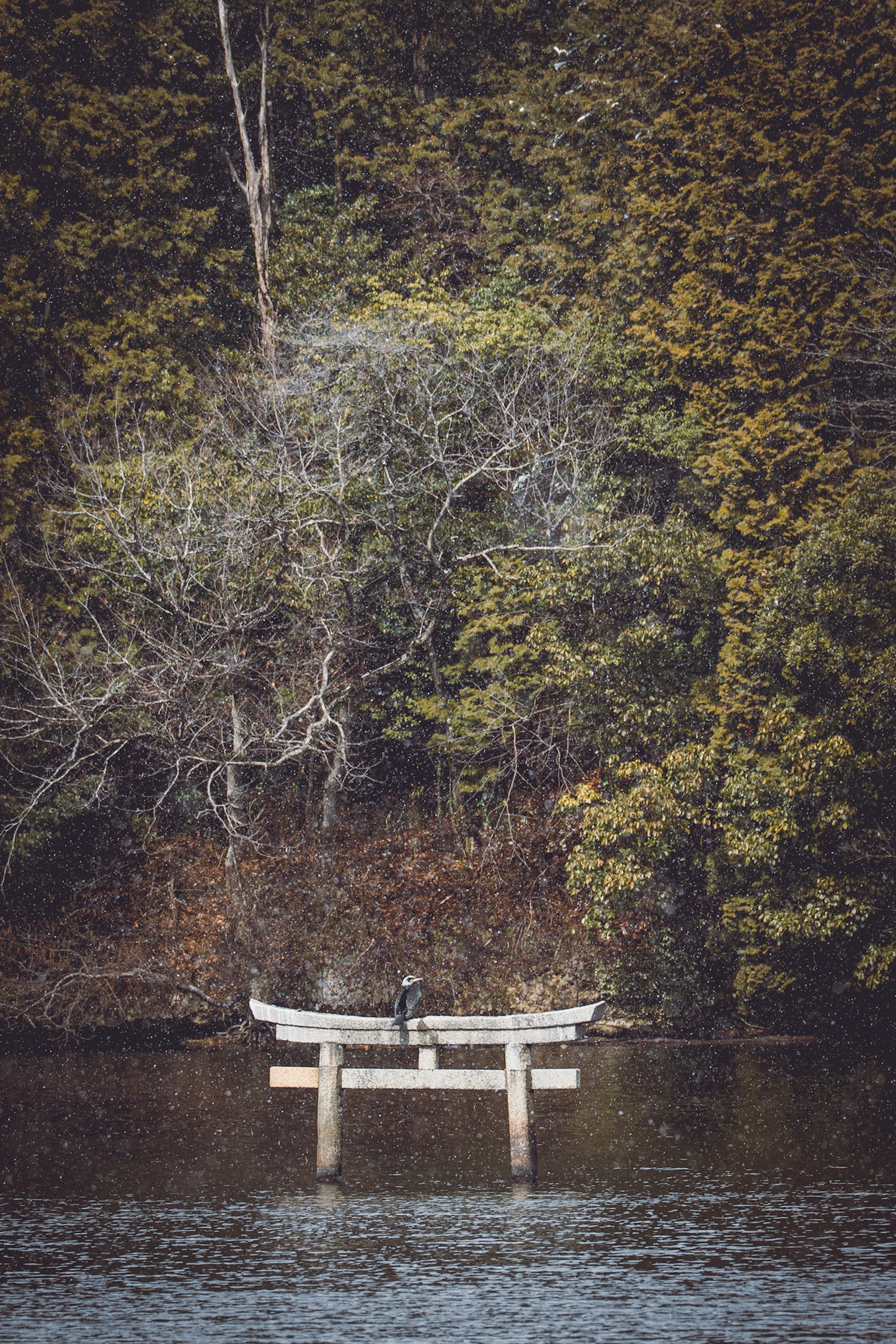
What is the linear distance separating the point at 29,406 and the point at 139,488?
3.36 metres

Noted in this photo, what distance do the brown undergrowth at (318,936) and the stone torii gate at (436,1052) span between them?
10768 mm

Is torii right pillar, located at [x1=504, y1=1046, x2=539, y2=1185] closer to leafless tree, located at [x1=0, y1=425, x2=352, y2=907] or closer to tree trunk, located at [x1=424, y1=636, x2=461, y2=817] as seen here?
leafless tree, located at [x1=0, y1=425, x2=352, y2=907]

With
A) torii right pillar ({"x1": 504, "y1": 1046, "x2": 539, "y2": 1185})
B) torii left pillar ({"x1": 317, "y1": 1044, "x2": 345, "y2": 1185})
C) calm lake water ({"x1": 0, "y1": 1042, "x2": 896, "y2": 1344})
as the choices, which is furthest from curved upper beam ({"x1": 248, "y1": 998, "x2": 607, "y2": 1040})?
calm lake water ({"x1": 0, "y1": 1042, "x2": 896, "y2": 1344})

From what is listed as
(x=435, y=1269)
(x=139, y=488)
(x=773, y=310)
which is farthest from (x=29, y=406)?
(x=435, y=1269)

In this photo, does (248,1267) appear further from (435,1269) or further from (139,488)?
(139,488)

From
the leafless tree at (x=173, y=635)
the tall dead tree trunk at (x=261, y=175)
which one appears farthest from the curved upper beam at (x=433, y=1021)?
the tall dead tree trunk at (x=261, y=175)

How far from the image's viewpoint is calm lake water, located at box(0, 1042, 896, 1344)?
7480mm

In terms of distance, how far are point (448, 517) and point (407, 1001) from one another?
50.7 feet

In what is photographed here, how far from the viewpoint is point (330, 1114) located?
1094 centimetres

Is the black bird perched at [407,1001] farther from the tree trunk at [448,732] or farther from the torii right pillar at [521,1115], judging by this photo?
the tree trunk at [448,732]

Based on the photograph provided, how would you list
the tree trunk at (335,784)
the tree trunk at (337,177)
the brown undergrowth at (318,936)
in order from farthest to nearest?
the tree trunk at (337,177) → the tree trunk at (335,784) → the brown undergrowth at (318,936)

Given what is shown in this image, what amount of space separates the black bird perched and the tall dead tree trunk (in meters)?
18.3

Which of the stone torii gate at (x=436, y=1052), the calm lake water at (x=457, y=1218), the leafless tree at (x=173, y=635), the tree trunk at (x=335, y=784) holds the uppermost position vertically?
the leafless tree at (x=173, y=635)

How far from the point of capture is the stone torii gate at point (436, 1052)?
1023 cm
